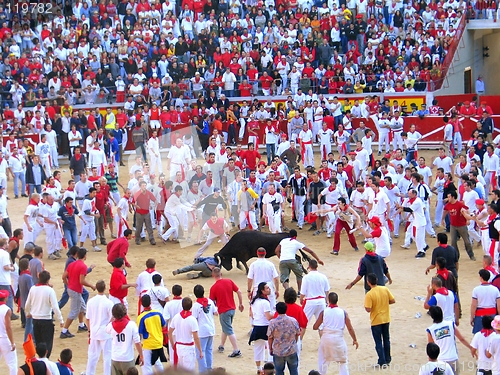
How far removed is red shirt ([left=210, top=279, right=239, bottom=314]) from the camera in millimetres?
13039

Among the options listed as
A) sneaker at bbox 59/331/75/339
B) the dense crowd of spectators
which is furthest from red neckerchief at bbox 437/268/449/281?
the dense crowd of spectators

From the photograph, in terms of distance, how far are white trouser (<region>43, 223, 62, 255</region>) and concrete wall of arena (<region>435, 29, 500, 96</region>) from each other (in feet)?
59.0

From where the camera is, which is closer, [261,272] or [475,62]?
[261,272]

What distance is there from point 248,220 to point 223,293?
27.3 feet

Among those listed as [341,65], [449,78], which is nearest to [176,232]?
[341,65]

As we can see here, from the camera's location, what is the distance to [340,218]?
19.2 metres

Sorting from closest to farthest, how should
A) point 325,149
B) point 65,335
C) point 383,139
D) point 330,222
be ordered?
point 65,335 → point 330,222 → point 325,149 → point 383,139

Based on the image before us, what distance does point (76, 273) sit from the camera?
1423cm

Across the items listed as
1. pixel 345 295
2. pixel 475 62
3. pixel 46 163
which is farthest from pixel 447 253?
pixel 475 62

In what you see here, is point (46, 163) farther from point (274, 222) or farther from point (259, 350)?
point (259, 350)

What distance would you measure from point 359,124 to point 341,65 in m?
3.87

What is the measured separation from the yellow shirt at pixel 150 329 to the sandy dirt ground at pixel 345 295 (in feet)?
5.07

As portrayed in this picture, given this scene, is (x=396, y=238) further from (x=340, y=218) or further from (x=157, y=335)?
(x=157, y=335)

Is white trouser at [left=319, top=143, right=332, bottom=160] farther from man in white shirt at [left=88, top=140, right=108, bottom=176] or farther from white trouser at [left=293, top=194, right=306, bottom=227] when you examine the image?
man in white shirt at [left=88, top=140, right=108, bottom=176]
